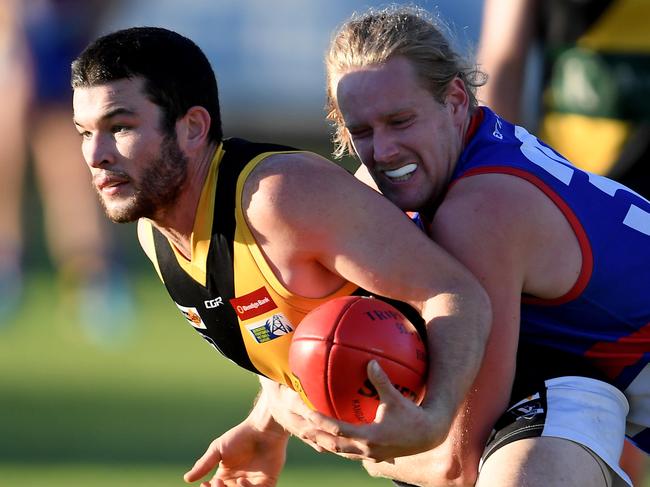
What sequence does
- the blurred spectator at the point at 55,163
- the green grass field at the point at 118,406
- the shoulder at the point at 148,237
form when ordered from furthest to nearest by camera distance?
1. the blurred spectator at the point at 55,163
2. the green grass field at the point at 118,406
3. the shoulder at the point at 148,237

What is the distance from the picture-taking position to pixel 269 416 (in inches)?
196

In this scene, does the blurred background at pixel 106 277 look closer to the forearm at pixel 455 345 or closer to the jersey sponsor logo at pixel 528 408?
the forearm at pixel 455 345

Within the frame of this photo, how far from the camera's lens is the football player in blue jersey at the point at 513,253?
4.00 m

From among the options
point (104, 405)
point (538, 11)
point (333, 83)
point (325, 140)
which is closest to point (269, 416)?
point (333, 83)

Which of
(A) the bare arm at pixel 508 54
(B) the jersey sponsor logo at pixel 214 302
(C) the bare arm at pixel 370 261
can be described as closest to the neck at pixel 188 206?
(B) the jersey sponsor logo at pixel 214 302

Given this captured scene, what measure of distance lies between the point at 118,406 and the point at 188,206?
14.1ft

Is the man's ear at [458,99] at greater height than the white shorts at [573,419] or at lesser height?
greater

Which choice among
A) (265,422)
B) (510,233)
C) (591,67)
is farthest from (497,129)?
(591,67)

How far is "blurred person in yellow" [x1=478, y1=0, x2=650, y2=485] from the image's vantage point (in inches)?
239

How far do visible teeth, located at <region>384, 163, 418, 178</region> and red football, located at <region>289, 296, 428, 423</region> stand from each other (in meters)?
0.52

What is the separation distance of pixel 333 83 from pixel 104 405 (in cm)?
451

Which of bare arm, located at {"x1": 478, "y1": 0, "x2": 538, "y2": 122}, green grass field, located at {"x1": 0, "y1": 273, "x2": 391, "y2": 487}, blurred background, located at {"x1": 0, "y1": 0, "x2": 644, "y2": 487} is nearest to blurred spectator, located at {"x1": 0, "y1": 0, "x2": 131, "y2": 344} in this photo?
blurred background, located at {"x1": 0, "y1": 0, "x2": 644, "y2": 487}

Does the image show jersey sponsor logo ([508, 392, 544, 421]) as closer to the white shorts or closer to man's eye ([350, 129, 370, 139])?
the white shorts

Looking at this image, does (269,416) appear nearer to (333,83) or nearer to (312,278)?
(312,278)
